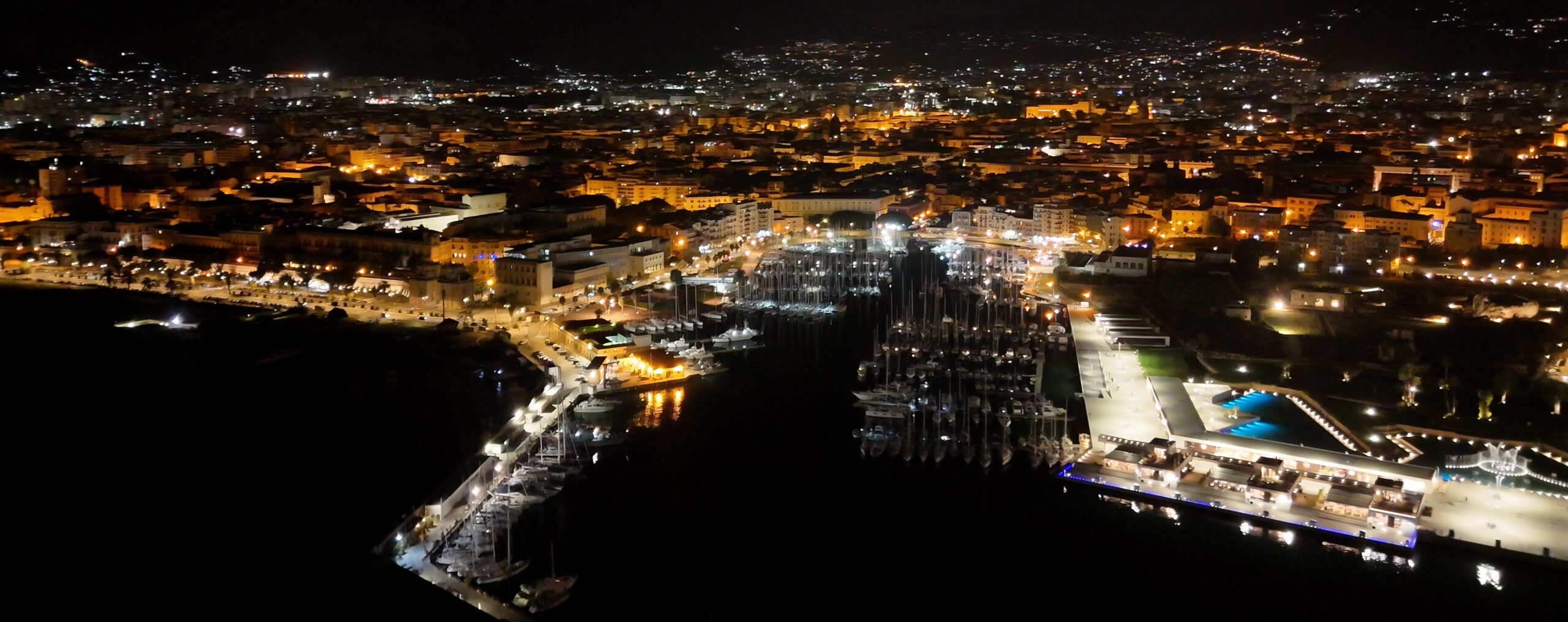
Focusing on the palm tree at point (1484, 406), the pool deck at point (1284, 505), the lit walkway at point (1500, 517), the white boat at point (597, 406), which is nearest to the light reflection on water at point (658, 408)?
the white boat at point (597, 406)

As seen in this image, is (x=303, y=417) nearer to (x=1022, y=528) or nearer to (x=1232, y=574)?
(x=1022, y=528)

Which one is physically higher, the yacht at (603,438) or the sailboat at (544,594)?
the yacht at (603,438)

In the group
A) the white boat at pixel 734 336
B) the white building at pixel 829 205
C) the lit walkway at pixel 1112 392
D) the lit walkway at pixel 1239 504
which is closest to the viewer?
the lit walkway at pixel 1239 504

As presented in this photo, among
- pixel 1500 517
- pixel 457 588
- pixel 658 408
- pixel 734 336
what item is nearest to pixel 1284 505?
pixel 1500 517

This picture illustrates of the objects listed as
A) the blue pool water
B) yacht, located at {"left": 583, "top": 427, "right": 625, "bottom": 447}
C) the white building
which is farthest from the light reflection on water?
the white building

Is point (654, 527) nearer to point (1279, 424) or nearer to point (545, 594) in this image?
point (545, 594)

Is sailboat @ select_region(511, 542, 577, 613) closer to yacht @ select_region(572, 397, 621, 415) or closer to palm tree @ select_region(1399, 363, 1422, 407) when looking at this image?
yacht @ select_region(572, 397, 621, 415)

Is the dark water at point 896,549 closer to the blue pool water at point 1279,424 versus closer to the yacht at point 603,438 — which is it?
the yacht at point 603,438
